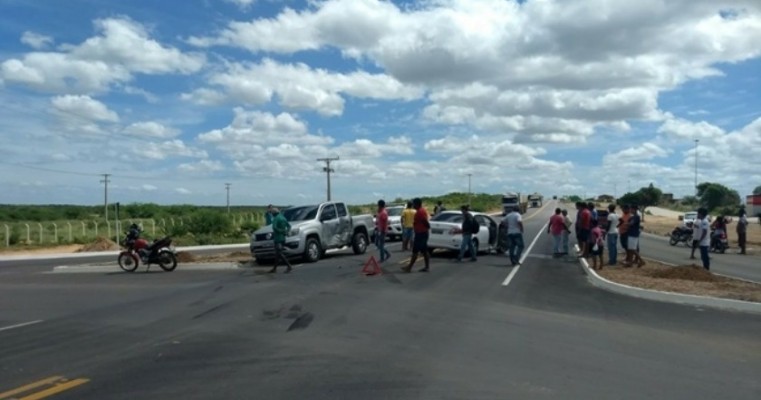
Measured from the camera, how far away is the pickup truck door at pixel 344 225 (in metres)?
24.0

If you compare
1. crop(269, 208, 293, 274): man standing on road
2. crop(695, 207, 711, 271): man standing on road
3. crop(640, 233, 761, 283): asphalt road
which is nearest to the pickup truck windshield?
crop(269, 208, 293, 274): man standing on road

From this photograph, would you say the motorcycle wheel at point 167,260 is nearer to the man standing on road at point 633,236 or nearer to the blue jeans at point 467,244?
the blue jeans at point 467,244

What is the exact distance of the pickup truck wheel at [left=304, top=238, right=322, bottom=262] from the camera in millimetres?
22023

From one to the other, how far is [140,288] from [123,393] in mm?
10238

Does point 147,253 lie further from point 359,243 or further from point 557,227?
point 557,227

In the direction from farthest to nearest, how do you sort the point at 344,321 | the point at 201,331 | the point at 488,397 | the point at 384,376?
1. the point at 344,321
2. the point at 201,331
3. the point at 384,376
4. the point at 488,397

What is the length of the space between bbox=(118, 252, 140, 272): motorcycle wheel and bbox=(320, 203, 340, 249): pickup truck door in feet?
18.4

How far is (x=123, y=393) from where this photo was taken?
266 inches

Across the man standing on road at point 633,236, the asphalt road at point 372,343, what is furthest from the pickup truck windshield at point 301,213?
the man standing on road at point 633,236

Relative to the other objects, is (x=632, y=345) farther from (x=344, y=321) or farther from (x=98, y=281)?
(x=98, y=281)

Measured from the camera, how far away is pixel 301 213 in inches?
915

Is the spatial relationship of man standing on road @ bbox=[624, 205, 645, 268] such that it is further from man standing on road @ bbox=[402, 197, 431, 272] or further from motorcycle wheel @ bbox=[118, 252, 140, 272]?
motorcycle wheel @ bbox=[118, 252, 140, 272]

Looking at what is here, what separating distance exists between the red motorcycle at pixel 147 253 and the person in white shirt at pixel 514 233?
9.67m

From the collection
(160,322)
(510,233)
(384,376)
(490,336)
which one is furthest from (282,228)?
(384,376)
